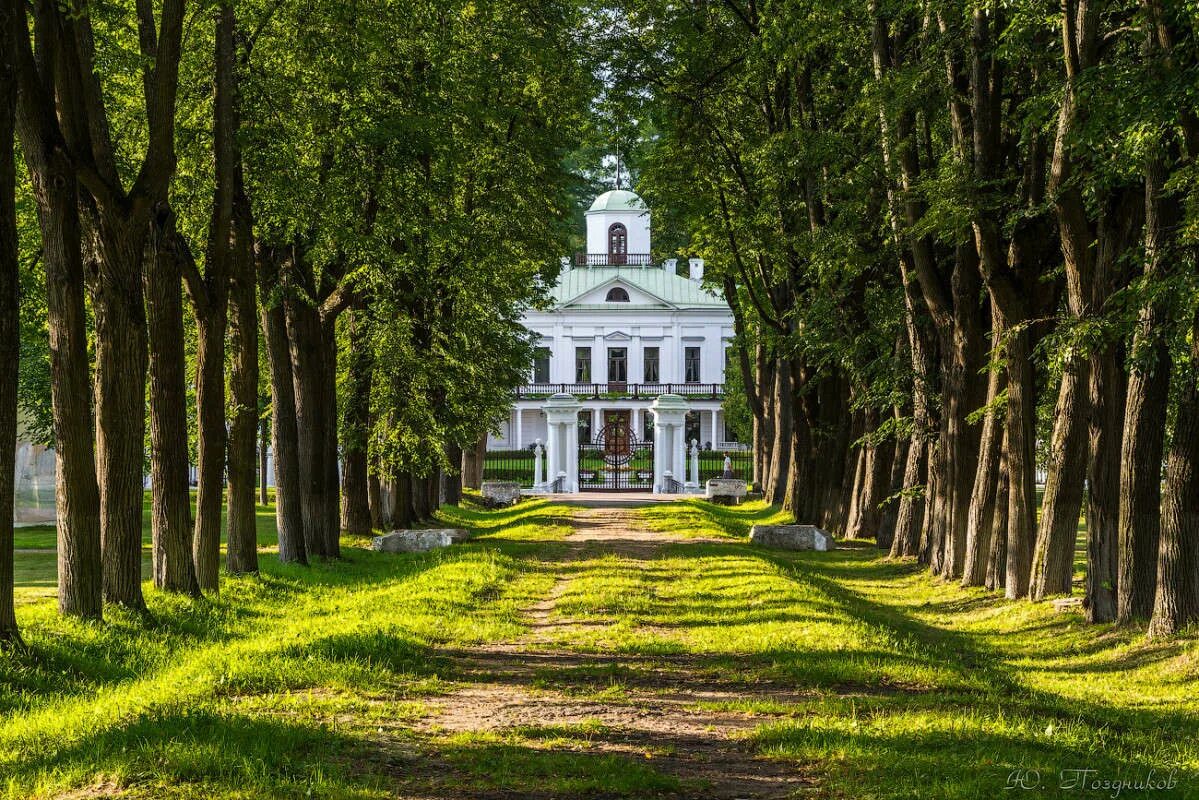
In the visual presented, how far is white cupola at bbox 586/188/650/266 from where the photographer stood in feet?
243

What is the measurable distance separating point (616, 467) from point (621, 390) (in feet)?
76.4

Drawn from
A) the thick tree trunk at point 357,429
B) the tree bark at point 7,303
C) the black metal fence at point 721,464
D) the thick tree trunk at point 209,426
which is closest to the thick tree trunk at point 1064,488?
the thick tree trunk at point 209,426

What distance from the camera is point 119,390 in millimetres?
11109

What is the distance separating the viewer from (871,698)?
7910 millimetres

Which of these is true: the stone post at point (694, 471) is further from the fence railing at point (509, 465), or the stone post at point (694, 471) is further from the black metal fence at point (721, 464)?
the fence railing at point (509, 465)

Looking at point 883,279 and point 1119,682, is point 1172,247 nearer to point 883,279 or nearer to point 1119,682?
point 1119,682

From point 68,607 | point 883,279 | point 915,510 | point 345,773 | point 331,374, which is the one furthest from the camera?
point 883,279

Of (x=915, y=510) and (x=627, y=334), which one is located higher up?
(x=627, y=334)

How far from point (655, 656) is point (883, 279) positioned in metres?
13.3

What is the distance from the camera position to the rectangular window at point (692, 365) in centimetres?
7381

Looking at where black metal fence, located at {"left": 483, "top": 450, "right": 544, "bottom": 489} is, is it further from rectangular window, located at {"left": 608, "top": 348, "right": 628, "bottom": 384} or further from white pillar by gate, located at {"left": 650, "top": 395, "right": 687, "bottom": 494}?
rectangular window, located at {"left": 608, "top": 348, "right": 628, "bottom": 384}

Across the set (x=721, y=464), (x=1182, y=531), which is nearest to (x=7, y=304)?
(x=1182, y=531)

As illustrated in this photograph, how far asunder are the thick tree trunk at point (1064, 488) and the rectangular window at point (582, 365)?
59.6m

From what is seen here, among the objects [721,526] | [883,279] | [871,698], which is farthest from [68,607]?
[721,526]
